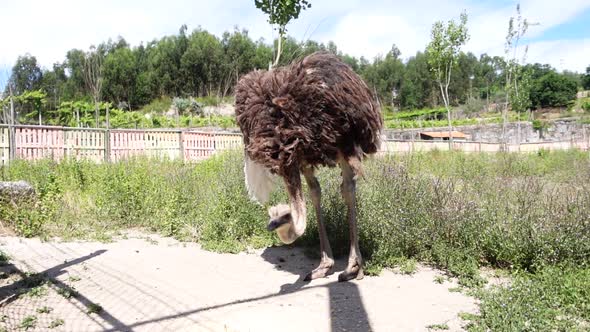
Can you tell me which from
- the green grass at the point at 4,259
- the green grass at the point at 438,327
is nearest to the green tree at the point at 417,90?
the green grass at the point at 4,259

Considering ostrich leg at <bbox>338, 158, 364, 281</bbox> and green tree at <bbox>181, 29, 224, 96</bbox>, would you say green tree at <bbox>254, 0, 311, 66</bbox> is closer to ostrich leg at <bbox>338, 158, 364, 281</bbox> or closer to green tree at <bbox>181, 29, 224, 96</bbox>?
ostrich leg at <bbox>338, 158, 364, 281</bbox>

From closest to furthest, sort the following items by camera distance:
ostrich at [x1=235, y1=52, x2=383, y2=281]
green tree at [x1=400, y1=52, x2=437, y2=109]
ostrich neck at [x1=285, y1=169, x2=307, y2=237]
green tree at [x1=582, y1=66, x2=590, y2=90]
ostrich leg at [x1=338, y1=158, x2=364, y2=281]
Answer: ostrich neck at [x1=285, y1=169, x2=307, y2=237]
ostrich at [x1=235, y1=52, x2=383, y2=281]
ostrich leg at [x1=338, y1=158, x2=364, y2=281]
green tree at [x1=400, y1=52, x2=437, y2=109]
green tree at [x1=582, y1=66, x2=590, y2=90]

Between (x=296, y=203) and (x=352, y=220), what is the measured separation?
964 millimetres

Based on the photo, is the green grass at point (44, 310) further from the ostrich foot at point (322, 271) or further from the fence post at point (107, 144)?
the fence post at point (107, 144)

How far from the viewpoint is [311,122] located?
4371mm

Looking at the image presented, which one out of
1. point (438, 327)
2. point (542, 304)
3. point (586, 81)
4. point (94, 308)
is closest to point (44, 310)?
point (94, 308)

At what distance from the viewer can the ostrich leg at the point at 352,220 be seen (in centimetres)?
468

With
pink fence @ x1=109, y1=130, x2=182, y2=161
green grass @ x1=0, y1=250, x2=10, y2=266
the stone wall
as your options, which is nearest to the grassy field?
green grass @ x1=0, y1=250, x2=10, y2=266

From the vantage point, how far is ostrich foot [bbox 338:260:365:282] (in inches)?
184

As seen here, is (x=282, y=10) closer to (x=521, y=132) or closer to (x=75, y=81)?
(x=521, y=132)

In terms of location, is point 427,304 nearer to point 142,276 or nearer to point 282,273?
point 282,273

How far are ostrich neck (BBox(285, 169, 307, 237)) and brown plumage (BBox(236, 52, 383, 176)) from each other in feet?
0.43

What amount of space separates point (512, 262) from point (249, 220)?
3.35 meters

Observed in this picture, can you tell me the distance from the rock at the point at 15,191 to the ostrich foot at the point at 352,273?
5027mm
